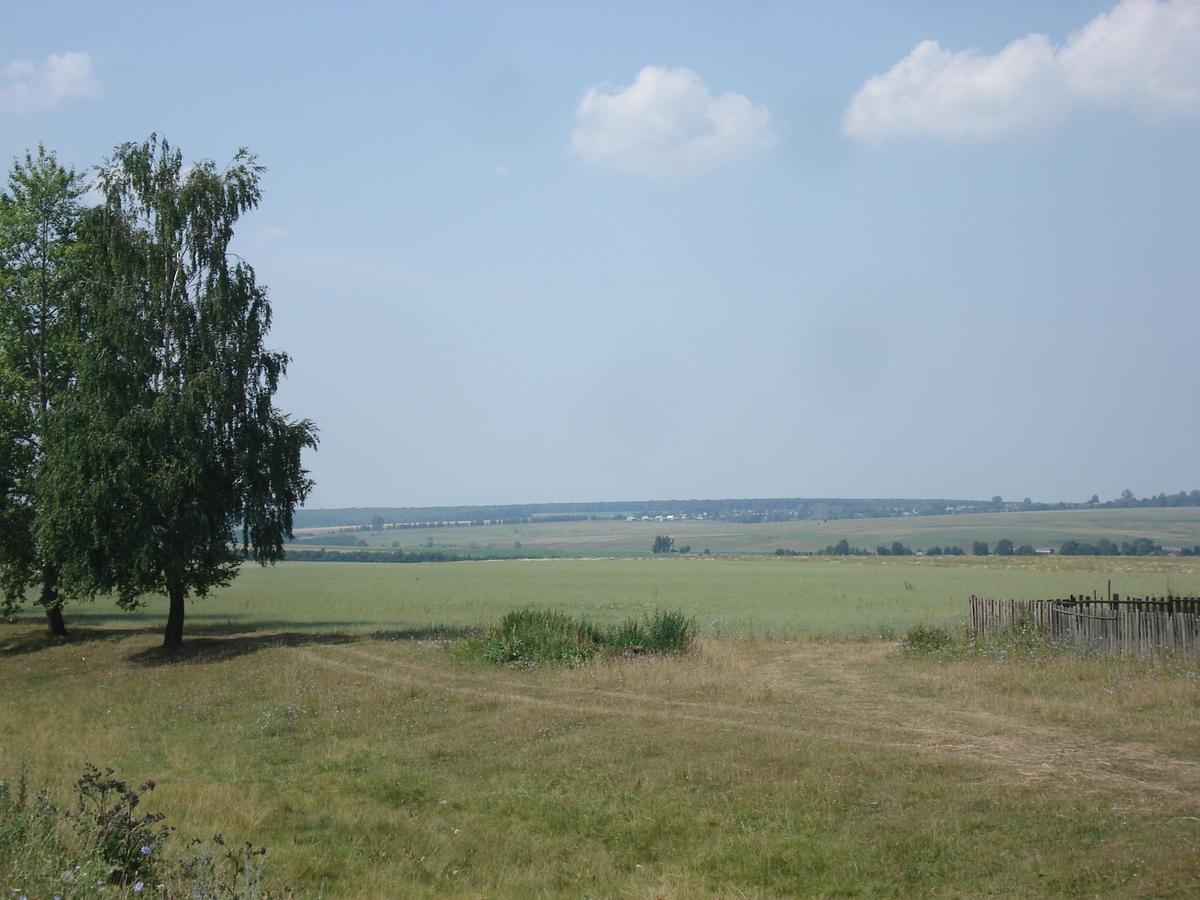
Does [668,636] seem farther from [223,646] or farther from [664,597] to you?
[664,597]

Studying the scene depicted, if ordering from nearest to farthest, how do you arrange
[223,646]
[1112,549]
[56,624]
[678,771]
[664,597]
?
[678,771] → [223,646] → [56,624] → [664,597] → [1112,549]

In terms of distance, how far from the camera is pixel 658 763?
11719mm

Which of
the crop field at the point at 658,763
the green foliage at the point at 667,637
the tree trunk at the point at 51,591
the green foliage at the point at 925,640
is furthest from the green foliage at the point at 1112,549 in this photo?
the tree trunk at the point at 51,591

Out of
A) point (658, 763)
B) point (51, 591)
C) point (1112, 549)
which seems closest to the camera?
point (658, 763)

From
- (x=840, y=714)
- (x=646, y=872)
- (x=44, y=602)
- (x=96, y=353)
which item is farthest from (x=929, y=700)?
(x=44, y=602)

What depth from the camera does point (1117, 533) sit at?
154 metres

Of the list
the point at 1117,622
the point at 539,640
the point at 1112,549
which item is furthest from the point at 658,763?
the point at 1112,549

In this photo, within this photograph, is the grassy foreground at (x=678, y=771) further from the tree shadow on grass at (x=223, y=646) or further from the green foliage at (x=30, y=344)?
the green foliage at (x=30, y=344)

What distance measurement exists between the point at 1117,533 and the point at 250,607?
157 meters

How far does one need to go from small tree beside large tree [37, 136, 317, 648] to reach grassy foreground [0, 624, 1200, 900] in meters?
4.92

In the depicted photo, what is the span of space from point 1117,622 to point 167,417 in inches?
963

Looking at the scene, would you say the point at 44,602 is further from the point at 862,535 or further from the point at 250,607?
the point at 862,535

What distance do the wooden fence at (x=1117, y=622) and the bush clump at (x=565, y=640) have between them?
773cm

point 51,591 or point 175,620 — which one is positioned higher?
point 51,591
